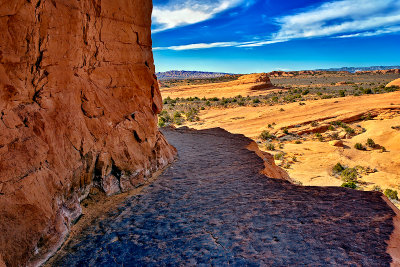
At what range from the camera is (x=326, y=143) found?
17891 mm

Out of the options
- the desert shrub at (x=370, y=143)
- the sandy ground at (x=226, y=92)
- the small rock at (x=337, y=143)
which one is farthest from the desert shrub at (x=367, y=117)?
the sandy ground at (x=226, y=92)

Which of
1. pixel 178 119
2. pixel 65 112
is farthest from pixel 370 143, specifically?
pixel 65 112

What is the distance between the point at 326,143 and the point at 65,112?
16231mm

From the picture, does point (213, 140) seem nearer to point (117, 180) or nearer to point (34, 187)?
point (117, 180)

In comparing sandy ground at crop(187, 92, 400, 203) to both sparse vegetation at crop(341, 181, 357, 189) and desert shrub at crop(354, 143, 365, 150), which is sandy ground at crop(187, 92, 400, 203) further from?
sparse vegetation at crop(341, 181, 357, 189)

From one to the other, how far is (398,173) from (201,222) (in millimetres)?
12334

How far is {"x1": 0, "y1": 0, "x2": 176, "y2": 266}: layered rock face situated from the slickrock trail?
678 millimetres

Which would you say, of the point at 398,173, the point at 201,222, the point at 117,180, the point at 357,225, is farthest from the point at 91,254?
the point at 398,173

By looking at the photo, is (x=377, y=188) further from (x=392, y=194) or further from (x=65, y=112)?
(x=65, y=112)

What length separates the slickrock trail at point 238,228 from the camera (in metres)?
4.08

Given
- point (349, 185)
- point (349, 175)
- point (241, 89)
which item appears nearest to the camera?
point (349, 185)

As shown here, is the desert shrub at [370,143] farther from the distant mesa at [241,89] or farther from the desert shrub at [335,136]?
the distant mesa at [241,89]

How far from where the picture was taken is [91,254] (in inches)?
172

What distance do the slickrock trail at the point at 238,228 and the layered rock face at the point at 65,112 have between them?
2.22 ft
